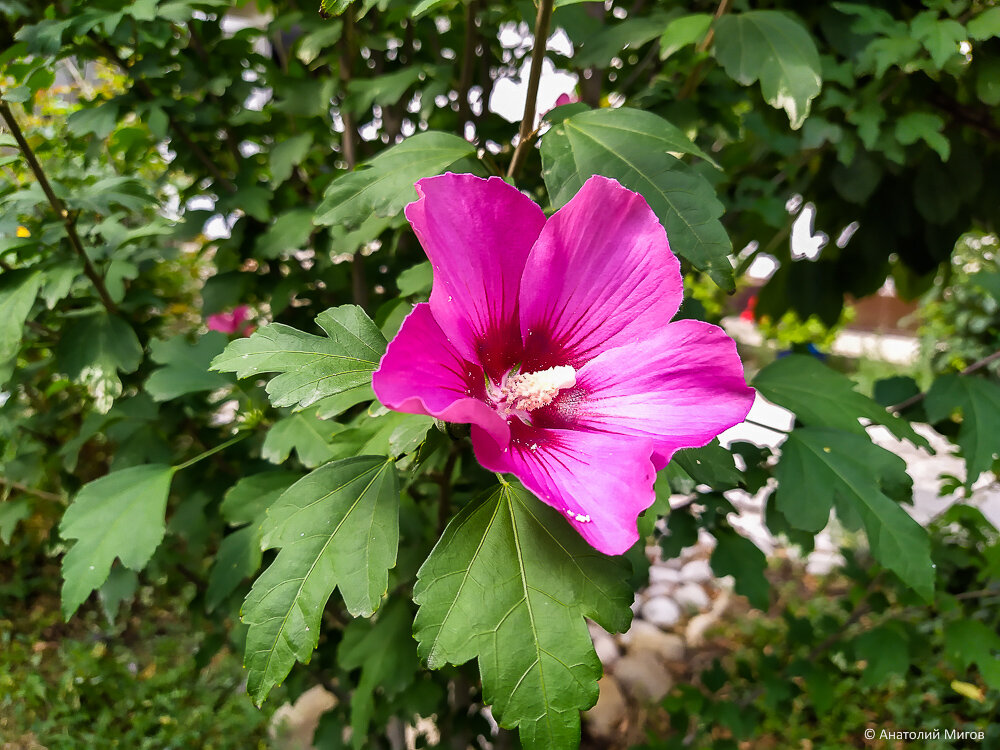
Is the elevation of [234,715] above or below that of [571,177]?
below

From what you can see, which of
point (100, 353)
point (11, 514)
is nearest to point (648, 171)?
point (100, 353)

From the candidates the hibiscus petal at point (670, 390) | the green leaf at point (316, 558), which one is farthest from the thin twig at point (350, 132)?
the hibiscus petal at point (670, 390)

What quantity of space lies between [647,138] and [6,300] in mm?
934

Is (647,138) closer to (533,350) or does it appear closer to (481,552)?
(533,350)

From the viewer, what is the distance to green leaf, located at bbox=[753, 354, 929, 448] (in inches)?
38.1

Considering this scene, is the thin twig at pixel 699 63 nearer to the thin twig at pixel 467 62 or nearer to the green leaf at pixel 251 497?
the thin twig at pixel 467 62

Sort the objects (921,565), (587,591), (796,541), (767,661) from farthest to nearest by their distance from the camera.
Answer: (767,661) < (796,541) < (921,565) < (587,591)

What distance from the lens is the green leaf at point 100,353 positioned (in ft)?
3.49

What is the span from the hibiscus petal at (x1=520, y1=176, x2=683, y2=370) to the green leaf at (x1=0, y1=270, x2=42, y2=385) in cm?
77

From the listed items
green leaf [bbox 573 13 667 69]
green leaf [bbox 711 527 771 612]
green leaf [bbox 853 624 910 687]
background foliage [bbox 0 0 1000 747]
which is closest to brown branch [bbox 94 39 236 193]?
background foliage [bbox 0 0 1000 747]

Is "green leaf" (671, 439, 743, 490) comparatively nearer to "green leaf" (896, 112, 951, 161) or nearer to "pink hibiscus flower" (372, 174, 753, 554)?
"pink hibiscus flower" (372, 174, 753, 554)

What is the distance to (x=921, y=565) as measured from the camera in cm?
84

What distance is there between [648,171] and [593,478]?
1.15 ft

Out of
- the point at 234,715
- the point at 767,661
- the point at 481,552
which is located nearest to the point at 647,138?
the point at 481,552
